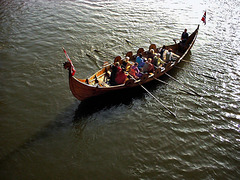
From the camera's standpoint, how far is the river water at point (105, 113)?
335 inches

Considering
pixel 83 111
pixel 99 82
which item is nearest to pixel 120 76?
pixel 99 82

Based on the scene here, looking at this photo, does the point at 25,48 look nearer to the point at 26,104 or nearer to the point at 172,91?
the point at 26,104

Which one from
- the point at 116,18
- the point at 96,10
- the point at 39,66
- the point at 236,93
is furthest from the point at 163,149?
the point at 96,10

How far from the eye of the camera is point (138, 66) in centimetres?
1338

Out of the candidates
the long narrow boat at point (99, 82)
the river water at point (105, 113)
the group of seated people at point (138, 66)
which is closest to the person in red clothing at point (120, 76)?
the group of seated people at point (138, 66)

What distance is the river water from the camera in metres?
8.52

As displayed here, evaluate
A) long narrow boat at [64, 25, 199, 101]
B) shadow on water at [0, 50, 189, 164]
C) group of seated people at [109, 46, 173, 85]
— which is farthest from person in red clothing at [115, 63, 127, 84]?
shadow on water at [0, 50, 189, 164]

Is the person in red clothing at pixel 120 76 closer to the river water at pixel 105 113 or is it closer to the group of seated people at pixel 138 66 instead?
the group of seated people at pixel 138 66

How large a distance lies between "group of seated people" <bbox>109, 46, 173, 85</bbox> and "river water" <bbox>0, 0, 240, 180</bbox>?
120 cm

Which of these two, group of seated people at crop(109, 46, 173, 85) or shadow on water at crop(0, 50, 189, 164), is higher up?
group of seated people at crop(109, 46, 173, 85)

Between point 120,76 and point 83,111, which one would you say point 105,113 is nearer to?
point 83,111

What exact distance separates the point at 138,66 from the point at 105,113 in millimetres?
4691

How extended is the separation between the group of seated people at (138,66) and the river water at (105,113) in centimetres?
120

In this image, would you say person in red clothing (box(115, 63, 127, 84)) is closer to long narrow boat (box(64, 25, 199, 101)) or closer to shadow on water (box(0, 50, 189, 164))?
long narrow boat (box(64, 25, 199, 101))
